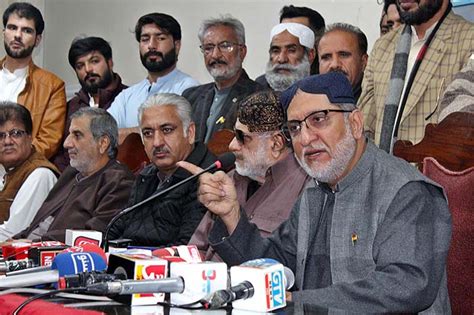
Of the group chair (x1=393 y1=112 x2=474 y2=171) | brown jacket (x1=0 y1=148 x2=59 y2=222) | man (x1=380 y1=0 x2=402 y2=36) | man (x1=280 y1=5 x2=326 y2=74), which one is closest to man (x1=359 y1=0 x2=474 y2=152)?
man (x1=380 y1=0 x2=402 y2=36)

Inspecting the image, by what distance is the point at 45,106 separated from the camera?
247 inches

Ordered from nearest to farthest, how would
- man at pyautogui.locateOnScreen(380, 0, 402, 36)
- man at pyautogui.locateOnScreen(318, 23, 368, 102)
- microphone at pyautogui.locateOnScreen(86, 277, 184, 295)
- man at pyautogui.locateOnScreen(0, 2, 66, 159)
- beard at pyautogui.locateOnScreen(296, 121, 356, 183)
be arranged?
microphone at pyautogui.locateOnScreen(86, 277, 184, 295) < beard at pyautogui.locateOnScreen(296, 121, 356, 183) < man at pyautogui.locateOnScreen(318, 23, 368, 102) < man at pyautogui.locateOnScreen(380, 0, 402, 36) < man at pyautogui.locateOnScreen(0, 2, 66, 159)

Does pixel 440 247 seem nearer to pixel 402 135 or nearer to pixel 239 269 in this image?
pixel 239 269

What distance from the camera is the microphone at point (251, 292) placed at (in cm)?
194

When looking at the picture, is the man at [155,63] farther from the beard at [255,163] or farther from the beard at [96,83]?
the beard at [255,163]

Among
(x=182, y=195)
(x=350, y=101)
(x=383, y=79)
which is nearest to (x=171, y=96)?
(x=182, y=195)

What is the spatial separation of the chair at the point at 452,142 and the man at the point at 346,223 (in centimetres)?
51

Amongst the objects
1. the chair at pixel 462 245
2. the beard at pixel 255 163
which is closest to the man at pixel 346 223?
the chair at pixel 462 245

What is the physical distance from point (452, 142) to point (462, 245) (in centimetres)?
51

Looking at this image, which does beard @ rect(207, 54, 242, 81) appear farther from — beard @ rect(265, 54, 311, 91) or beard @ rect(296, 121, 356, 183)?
beard @ rect(296, 121, 356, 183)

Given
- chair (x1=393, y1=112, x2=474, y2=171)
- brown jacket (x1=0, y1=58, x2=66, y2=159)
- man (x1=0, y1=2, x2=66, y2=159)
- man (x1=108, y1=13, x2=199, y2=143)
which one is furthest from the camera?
man (x1=0, y1=2, x2=66, y2=159)

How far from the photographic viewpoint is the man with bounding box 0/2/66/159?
6262 millimetres

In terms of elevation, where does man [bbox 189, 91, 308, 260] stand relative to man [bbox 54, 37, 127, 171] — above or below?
below

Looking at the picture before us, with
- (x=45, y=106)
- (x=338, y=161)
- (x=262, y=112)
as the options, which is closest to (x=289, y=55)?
(x=262, y=112)
